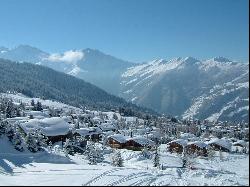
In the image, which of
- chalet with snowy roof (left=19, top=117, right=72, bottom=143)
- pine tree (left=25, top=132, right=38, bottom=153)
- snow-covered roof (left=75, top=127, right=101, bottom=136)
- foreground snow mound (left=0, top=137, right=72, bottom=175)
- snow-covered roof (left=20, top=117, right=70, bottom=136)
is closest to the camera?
foreground snow mound (left=0, top=137, right=72, bottom=175)

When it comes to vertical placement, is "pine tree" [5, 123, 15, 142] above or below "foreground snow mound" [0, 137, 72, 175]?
above

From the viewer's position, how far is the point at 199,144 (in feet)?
368

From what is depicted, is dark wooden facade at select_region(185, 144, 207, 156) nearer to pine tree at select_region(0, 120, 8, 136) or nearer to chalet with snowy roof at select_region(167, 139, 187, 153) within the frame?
chalet with snowy roof at select_region(167, 139, 187, 153)

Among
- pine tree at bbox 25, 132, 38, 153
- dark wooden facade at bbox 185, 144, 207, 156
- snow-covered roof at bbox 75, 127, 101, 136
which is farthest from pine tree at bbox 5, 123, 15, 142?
A: snow-covered roof at bbox 75, 127, 101, 136

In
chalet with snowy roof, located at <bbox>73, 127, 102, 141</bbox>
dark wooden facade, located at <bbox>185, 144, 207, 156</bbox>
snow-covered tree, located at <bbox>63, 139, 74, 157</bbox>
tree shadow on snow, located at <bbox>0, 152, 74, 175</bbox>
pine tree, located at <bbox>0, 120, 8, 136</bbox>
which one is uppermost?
pine tree, located at <bbox>0, 120, 8, 136</bbox>

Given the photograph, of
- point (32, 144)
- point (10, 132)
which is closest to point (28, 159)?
point (32, 144)


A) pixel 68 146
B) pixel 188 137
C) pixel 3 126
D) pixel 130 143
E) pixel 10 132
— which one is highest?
pixel 3 126

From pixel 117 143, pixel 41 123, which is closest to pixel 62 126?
pixel 41 123

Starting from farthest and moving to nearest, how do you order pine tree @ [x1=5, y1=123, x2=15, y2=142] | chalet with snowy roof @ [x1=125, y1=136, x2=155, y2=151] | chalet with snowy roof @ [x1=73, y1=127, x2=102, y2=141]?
chalet with snowy roof @ [x1=73, y1=127, x2=102, y2=141]
chalet with snowy roof @ [x1=125, y1=136, x2=155, y2=151]
pine tree @ [x1=5, y1=123, x2=15, y2=142]

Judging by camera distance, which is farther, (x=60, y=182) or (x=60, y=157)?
(x=60, y=157)

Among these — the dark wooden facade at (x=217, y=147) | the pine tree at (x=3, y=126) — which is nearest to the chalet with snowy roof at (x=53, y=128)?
the pine tree at (x=3, y=126)

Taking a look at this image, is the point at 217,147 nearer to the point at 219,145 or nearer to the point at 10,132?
the point at 219,145

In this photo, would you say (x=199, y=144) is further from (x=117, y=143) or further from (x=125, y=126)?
(x=125, y=126)

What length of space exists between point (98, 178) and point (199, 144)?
83.8 metres
